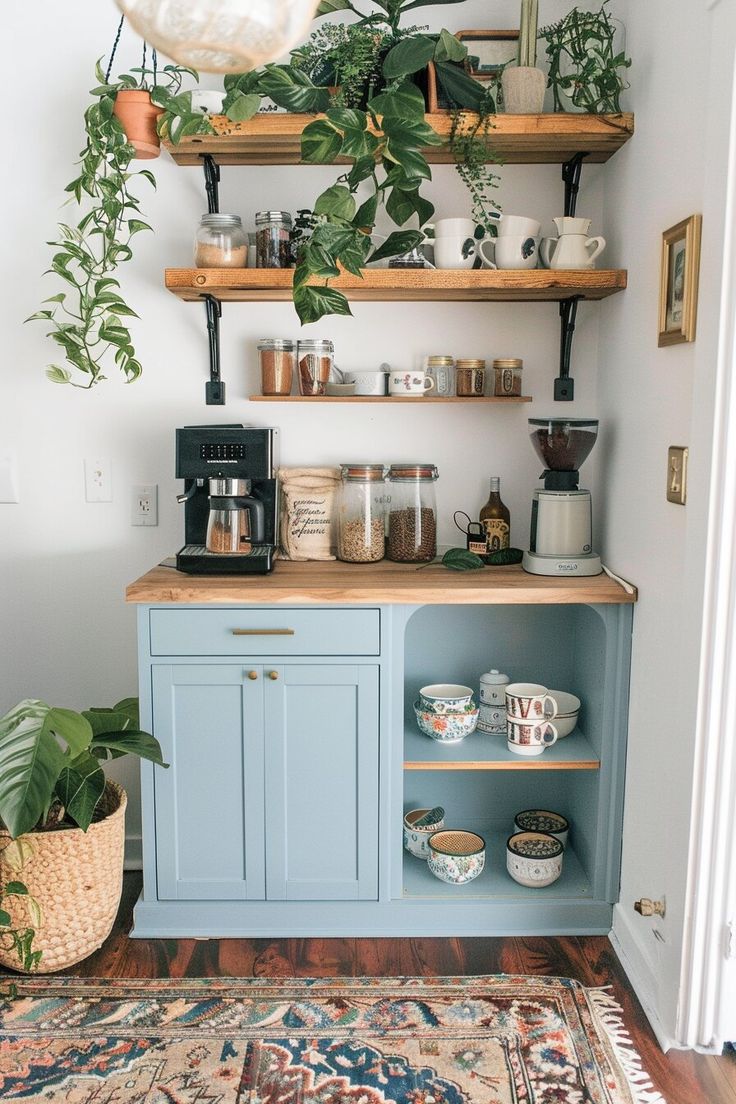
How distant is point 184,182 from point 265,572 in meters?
1.06

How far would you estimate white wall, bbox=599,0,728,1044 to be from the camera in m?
1.80

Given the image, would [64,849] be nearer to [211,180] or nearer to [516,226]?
[211,180]

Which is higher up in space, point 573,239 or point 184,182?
point 184,182

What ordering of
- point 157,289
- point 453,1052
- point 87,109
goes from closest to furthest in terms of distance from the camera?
1. point 453,1052
2. point 87,109
3. point 157,289

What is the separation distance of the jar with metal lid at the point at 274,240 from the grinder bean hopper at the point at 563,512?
73 centimetres

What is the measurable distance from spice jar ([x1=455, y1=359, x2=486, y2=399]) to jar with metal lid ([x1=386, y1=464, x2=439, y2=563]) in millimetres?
211

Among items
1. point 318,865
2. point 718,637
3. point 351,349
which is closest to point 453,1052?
point 318,865

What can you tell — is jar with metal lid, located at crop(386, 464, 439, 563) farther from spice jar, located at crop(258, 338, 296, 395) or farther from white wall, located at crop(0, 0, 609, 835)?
spice jar, located at crop(258, 338, 296, 395)

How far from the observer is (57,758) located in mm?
1961

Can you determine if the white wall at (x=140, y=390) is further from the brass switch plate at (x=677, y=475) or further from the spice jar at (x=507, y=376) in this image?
the brass switch plate at (x=677, y=475)

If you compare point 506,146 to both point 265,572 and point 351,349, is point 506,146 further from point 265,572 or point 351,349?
point 265,572

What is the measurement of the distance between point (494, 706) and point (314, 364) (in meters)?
1.01

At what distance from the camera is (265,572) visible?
2.32 meters

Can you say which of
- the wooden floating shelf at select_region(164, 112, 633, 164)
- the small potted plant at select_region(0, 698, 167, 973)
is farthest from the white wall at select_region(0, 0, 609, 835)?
the small potted plant at select_region(0, 698, 167, 973)
